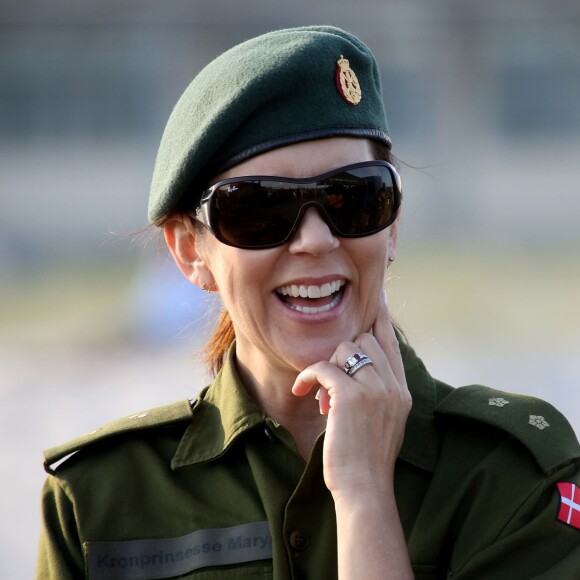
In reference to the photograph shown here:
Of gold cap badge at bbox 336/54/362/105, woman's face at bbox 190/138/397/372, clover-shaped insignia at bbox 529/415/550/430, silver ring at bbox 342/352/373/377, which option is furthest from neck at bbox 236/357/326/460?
gold cap badge at bbox 336/54/362/105

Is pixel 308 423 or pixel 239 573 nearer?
pixel 239 573

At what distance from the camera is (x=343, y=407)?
2066 mm

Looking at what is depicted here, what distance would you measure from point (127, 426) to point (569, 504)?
912mm

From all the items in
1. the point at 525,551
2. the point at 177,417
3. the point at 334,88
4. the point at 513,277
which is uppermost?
the point at 334,88

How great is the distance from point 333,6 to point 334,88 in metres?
13.7

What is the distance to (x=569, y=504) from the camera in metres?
1.99

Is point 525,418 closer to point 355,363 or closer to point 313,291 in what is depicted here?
point 355,363

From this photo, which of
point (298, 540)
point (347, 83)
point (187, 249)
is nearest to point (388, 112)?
point (187, 249)

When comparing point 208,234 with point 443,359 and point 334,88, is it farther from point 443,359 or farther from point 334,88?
point 443,359

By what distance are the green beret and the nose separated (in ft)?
0.49

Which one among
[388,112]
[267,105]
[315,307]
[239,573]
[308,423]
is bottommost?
[239,573]

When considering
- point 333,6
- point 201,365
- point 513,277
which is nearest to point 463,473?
point 201,365

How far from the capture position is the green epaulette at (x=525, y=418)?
2033mm

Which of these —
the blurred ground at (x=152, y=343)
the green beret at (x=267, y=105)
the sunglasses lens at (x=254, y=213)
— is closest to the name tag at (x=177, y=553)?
the sunglasses lens at (x=254, y=213)
